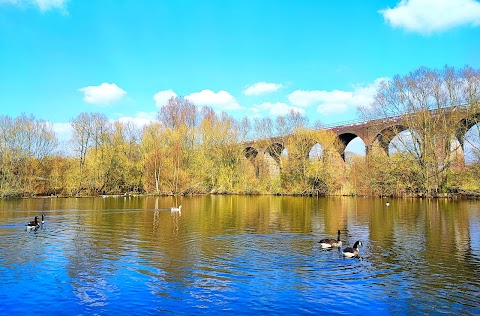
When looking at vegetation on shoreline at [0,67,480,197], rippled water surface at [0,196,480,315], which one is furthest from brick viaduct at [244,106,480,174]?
rippled water surface at [0,196,480,315]

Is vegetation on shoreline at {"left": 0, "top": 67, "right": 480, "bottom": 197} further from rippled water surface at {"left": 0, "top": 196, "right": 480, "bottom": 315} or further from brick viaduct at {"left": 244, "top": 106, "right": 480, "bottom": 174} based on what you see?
rippled water surface at {"left": 0, "top": 196, "right": 480, "bottom": 315}

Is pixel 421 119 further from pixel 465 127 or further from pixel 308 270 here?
pixel 308 270

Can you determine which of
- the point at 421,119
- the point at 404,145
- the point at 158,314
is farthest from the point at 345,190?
the point at 158,314

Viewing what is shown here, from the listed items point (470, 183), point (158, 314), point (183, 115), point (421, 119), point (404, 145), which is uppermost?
point (183, 115)

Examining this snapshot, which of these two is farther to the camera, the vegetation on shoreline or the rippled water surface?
the vegetation on shoreline

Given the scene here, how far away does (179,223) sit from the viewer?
90.0 feet

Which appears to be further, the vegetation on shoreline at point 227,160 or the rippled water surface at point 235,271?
the vegetation on shoreline at point 227,160

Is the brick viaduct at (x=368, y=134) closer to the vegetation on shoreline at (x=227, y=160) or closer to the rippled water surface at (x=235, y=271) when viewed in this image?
the vegetation on shoreline at (x=227, y=160)

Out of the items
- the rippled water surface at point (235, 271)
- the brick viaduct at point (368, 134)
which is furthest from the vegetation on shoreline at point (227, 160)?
the rippled water surface at point (235, 271)

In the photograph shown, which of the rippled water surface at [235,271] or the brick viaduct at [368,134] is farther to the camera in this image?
the brick viaduct at [368,134]

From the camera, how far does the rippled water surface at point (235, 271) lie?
34.0 feet

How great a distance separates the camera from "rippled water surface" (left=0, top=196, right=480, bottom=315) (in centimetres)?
1037

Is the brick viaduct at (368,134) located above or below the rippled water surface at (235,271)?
above

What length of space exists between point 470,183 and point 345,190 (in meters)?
19.6
